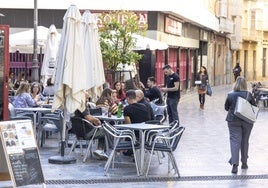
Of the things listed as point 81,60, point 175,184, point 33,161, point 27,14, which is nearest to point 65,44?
point 81,60

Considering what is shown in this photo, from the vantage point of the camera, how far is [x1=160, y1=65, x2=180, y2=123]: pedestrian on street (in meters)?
20.5

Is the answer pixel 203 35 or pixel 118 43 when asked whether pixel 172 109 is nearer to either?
pixel 118 43

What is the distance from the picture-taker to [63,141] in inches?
565

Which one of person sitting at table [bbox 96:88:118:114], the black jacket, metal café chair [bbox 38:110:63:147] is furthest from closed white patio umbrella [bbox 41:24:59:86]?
the black jacket

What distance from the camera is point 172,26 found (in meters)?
38.2

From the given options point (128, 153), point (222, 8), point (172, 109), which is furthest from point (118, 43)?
point (222, 8)

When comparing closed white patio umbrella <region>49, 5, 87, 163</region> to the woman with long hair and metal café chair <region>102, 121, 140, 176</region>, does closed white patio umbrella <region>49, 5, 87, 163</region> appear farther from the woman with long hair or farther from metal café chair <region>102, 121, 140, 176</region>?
the woman with long hair

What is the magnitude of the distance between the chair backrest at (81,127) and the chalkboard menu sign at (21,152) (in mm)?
4330

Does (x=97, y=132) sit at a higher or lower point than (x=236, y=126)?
lower

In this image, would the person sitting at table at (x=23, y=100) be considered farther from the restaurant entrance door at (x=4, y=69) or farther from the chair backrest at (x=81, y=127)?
the restaurant entrance door at (x=4, y=69)

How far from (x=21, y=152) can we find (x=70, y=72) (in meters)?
4.43

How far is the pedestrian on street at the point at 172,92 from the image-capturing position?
20484 mm

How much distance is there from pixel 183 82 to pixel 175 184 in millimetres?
33018

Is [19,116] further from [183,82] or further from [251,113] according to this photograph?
[183,82]
